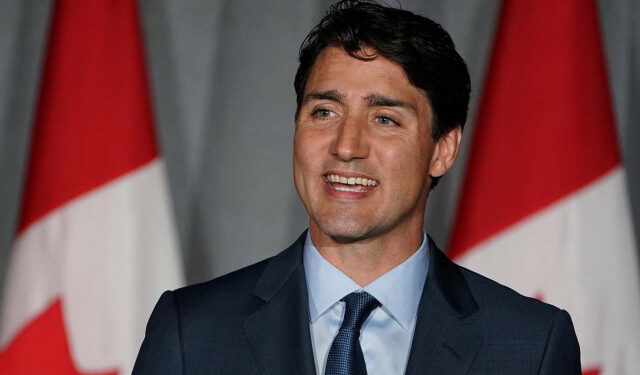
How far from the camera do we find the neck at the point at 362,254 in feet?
5.33

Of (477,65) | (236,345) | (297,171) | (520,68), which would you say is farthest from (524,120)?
(236,345)

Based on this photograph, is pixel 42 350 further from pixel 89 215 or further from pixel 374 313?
pixel 374 313

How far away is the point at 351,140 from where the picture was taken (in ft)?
5.21

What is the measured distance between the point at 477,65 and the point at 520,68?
0.40 metres

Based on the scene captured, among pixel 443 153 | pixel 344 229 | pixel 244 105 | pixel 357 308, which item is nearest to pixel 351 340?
pixel 357 308

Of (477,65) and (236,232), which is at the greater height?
(477,65)

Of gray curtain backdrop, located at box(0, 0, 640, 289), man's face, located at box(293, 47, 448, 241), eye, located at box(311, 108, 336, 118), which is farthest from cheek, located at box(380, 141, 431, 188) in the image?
gray curtain backdrop, located at box(0, 0, 640, 289)

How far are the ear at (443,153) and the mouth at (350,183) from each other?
6.7 inches

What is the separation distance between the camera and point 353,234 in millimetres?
1582

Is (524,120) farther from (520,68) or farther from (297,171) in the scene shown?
(297,171)

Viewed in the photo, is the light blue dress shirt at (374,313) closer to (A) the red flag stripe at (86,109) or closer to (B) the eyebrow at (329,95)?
(B) the eyebrow at (329,95)

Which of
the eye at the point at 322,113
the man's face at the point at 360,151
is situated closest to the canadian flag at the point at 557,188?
the man's face at the point at 360,151

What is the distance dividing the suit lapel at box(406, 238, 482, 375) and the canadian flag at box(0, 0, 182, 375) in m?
0.99

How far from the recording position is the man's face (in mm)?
1592
